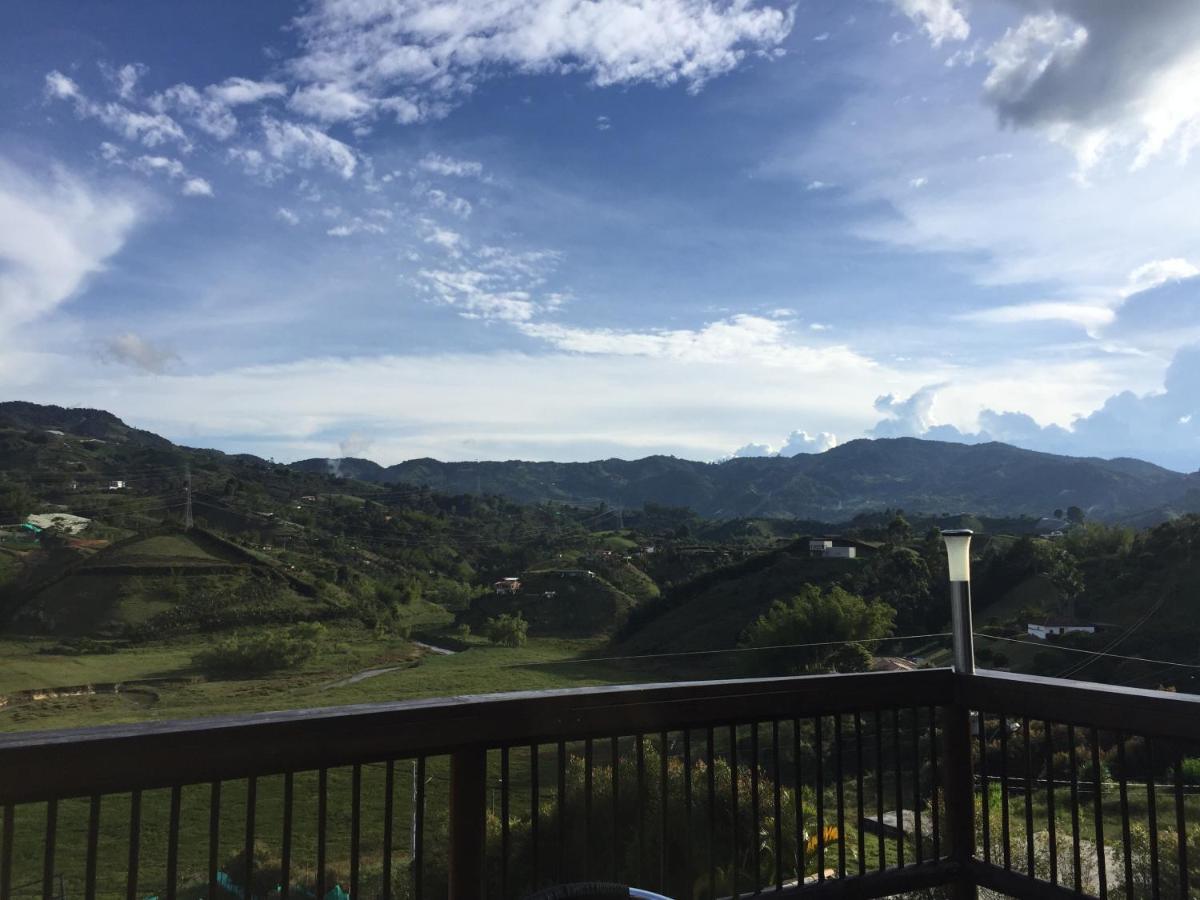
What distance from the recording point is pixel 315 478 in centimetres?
8069

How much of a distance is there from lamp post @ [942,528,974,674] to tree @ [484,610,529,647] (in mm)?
32541

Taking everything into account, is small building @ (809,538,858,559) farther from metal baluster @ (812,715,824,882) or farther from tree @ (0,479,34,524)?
tree @ (0,479,34,524)

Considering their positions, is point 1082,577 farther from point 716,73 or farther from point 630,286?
point 716,73

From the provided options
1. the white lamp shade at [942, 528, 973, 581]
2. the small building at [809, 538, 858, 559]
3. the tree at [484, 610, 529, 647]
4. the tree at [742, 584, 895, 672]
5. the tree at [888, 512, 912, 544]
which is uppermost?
the white lamp shade at [942, 528, 973, 581]

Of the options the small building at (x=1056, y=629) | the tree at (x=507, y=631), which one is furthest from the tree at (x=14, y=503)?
the small building at (x=1056, y=629)

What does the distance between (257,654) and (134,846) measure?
32.8 m

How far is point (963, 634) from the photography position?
2416 millimetres

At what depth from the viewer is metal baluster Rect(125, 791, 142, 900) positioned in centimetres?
135

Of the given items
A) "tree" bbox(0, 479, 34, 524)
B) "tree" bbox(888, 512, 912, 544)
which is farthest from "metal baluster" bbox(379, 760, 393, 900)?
"tree" bbox(0, 479, 34, 524)

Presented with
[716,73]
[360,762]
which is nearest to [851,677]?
[360,762]

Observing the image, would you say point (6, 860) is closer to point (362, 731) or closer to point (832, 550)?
point (362, 731)

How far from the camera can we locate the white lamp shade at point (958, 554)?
2.50 meters

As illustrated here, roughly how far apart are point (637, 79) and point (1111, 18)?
522cm

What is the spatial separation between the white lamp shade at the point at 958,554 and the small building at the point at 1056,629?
24.9 metres
